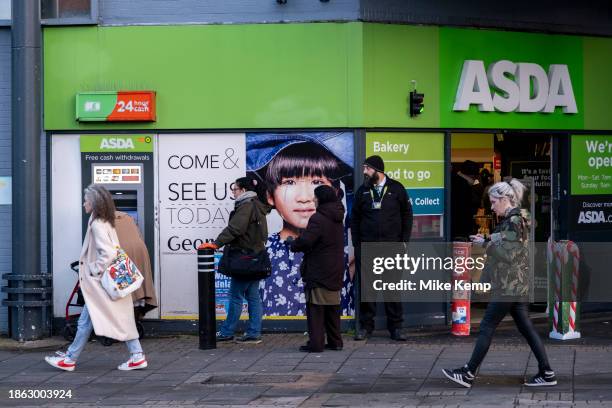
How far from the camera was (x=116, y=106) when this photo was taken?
13344mm

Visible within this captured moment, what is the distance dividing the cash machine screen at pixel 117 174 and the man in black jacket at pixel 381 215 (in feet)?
8.68

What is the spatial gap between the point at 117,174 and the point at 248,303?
7.35 feet

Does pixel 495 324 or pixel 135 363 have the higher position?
pixel 495 324

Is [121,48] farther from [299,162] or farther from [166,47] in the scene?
[299,162]

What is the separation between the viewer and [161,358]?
11789 millimetres

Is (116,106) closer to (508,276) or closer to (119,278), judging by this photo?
(119,278)

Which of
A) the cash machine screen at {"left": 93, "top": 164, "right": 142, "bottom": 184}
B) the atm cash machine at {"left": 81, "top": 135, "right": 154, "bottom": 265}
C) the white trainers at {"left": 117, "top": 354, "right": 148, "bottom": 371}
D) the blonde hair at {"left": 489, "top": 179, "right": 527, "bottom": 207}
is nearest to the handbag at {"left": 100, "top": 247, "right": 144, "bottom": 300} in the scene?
the white trainers at {"left": 117, "top": 354, "right": 148, "bottom": 371}

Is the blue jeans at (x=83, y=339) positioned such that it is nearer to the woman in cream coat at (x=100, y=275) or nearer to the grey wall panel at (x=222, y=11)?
the woman in cream coat at (x=100, y=275)

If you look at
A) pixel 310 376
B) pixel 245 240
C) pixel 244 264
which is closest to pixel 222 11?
pixel 245 240

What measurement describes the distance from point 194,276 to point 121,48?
2776 mm

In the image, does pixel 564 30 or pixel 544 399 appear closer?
pixel 544 399

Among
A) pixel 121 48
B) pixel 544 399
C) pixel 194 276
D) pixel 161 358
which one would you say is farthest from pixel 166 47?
pixel 544 399

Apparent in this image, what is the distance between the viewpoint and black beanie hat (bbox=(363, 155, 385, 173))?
12.5m

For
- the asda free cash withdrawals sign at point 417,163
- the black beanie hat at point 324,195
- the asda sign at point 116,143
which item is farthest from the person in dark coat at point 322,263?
the asda sign at point 116,143
